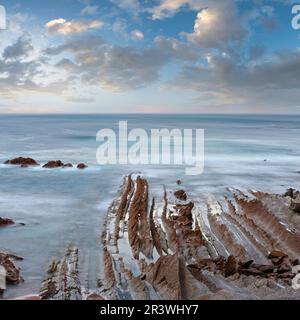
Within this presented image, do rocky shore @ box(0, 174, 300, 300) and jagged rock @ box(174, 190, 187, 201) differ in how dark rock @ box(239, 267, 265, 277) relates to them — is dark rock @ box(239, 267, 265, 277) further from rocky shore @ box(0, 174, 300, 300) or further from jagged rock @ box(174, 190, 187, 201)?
jagged rock @ box(174, 190, 187, 201)

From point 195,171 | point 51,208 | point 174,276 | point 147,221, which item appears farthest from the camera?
point 195,171

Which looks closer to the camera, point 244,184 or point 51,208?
point 51,208

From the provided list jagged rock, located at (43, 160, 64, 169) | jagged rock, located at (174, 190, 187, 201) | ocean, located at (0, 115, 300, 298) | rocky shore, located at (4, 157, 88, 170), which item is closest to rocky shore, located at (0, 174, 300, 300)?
jagged rock, located at (174, 190, 187, 201)

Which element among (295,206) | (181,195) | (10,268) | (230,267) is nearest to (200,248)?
(230,267)

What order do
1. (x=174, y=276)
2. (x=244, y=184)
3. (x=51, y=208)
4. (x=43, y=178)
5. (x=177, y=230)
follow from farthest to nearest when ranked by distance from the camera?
(x=43, y=178) → (x=244, y=184) → (x=51, y=208) → (x=177, y=230) → (x=174, y=276)

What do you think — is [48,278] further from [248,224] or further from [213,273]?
[248,224]
